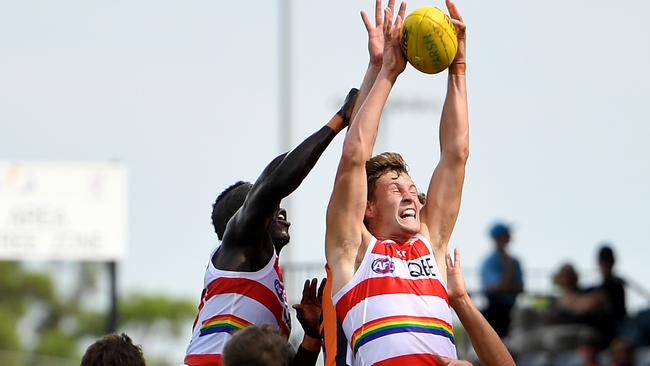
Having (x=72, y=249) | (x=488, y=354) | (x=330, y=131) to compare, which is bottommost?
(x=72, y=249)

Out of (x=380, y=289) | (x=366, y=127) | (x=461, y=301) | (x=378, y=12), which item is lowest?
(x=461, y=301)

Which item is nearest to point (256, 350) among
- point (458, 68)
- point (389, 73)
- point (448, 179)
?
point (448, 179)

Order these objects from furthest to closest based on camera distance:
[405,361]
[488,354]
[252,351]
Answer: [488,354] < [405,361] < [252,351]

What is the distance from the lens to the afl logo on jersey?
25.9 ft

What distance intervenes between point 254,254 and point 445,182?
48.2 inches

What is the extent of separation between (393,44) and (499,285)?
8104 mm

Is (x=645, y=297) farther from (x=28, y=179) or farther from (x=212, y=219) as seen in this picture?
(x=28, y=179)

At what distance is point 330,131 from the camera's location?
A: 27.5 feet

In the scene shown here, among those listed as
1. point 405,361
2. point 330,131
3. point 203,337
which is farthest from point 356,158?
point 203,337

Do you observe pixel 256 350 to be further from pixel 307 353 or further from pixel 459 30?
pixel 459 30

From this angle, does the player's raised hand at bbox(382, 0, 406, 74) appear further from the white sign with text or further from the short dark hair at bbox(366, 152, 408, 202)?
the white sign with text

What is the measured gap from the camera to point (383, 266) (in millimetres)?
7906

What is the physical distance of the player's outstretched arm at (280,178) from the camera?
832 cm

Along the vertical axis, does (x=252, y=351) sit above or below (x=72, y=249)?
above
